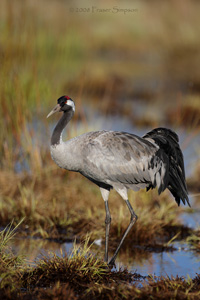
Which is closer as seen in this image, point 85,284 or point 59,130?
point 85,284

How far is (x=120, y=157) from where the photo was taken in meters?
5.80

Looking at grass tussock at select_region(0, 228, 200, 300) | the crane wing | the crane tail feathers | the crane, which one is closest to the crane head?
the crane

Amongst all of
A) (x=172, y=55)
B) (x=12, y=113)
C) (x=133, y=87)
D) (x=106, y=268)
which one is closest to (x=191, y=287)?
(x=106, y=268)

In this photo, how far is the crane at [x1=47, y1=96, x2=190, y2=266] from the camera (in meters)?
5.64

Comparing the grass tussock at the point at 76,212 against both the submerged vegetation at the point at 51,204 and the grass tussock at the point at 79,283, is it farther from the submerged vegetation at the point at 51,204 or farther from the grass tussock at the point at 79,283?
the grass tussock at the point at 79,283

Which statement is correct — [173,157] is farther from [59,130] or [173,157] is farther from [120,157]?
[59,130]

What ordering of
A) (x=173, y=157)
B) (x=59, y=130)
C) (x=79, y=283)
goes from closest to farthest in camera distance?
(x=79, y=283), (x=59, y=130), (x=173, y=157)

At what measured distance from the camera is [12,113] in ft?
27.1

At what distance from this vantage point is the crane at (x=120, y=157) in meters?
5.64

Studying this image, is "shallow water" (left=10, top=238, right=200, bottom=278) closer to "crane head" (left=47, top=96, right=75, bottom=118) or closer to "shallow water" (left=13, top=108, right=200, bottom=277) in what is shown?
"shallow water" (left=13, top=108, right=200, bottom=277)

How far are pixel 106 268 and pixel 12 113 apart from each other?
3507mm

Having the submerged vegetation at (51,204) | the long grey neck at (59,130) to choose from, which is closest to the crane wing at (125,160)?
the long grey neck at (59,130)

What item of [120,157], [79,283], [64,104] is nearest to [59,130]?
[64,104]

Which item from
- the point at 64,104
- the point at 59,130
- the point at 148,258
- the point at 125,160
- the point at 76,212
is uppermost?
the point at 64,104
